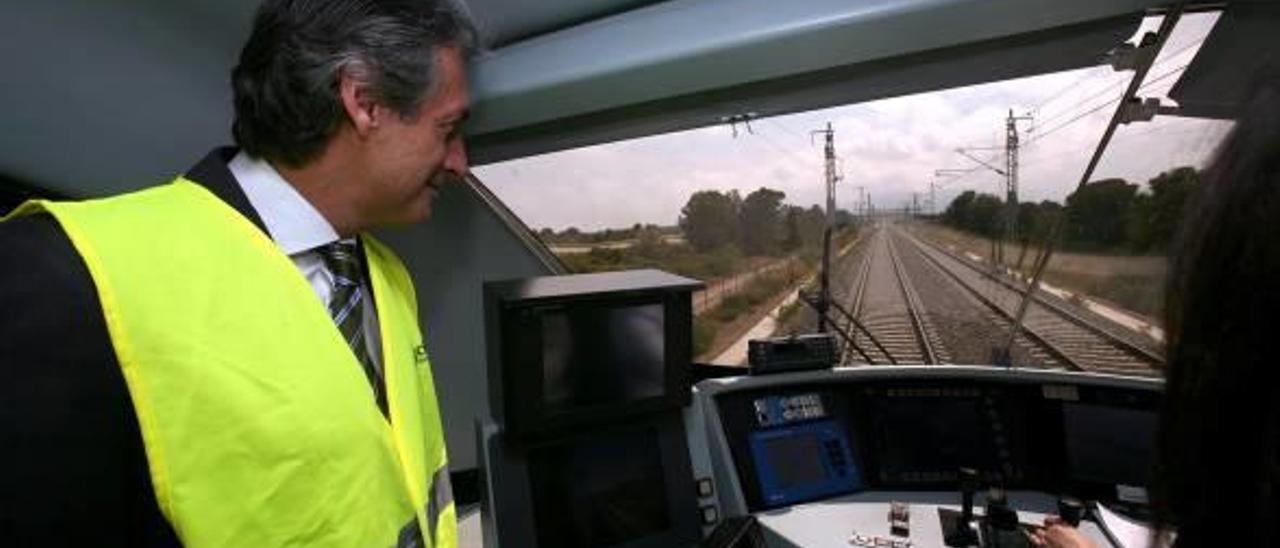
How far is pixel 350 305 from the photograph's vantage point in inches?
37.3

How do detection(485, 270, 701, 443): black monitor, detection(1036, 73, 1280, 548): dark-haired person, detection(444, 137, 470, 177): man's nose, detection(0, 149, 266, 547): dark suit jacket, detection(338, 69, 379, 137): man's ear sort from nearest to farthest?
1. detection(1036, 73, 1280, 548): dark-haired person
2. detection(0, 149, 266, 547): dark suit jacket
3. detection(338, 69, 379, 137): man's ear
4. detection(444, 137, 470, 177): man's nose
5. detection(485, 270, 701, 443): black monitor

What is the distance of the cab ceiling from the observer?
117 centimetres

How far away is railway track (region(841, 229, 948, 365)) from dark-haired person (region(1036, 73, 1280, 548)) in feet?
7.10

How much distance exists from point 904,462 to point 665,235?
1.49 meters

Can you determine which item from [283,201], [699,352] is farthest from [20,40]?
[699,352]

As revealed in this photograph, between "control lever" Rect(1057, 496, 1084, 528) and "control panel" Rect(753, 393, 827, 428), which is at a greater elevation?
"control panel" Rect(753, 393, 827, 428)

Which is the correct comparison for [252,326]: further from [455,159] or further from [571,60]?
[571,60]

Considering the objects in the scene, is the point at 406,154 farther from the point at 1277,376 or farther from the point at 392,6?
the point at 1277,376

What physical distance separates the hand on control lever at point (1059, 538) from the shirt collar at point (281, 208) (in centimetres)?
143

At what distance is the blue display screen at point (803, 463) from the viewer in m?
2.05

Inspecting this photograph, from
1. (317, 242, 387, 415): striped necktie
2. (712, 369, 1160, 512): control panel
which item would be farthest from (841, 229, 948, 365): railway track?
(317, 242, 387, 415): striped necktie

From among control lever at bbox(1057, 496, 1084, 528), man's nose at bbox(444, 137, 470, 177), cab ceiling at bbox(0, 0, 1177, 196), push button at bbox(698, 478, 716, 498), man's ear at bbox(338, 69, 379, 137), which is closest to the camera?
man's ear at bbox(338, 69, 379, 137)

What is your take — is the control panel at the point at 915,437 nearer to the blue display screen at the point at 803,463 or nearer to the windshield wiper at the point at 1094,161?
the blue display screen at the point at 803,463

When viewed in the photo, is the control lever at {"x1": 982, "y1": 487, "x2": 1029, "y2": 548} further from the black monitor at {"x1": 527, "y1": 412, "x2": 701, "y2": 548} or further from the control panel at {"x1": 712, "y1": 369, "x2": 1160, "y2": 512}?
the black monitor at {"x1": 527, "y1": 412, "x2": 701, "y2": 548}
